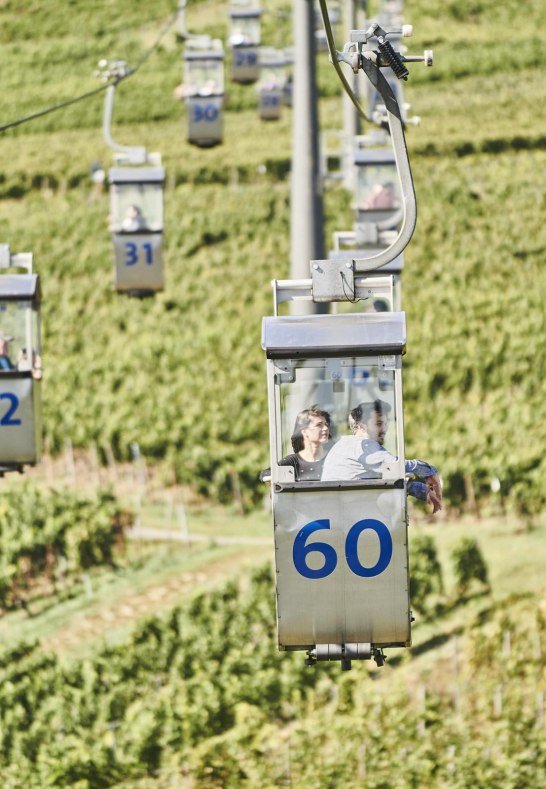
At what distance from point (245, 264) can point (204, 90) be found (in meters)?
11.2

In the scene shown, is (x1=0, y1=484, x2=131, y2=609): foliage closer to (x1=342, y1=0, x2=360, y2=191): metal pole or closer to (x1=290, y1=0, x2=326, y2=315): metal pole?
(x1=342, y1=0, x2=360, y2=191): metal pole

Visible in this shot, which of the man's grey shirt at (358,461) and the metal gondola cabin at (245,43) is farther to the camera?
the metal gondola cabin at (245,43)

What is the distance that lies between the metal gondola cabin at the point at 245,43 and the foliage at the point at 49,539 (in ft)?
33.0

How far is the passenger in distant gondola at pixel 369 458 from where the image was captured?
765 cm

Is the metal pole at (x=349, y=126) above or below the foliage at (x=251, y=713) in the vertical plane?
above

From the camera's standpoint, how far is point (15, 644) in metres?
18.5

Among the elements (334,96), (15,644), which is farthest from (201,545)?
(334,96)

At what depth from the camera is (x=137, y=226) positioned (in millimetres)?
18156

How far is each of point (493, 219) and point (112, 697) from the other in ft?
71.9

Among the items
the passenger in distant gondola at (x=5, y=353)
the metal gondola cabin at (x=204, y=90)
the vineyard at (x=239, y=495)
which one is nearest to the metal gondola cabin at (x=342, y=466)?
the passenger in distant gondola at (x=5, y=353)

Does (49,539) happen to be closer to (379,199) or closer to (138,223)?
(138,223)

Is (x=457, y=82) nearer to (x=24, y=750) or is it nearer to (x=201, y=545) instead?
(x=201, y=545)

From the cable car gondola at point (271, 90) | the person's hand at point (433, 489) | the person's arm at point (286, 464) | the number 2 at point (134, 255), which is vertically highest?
the cable car gondola at point (271, 90)

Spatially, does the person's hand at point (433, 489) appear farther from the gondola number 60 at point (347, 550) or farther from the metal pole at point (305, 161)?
the metal pole at point (305, 161)
